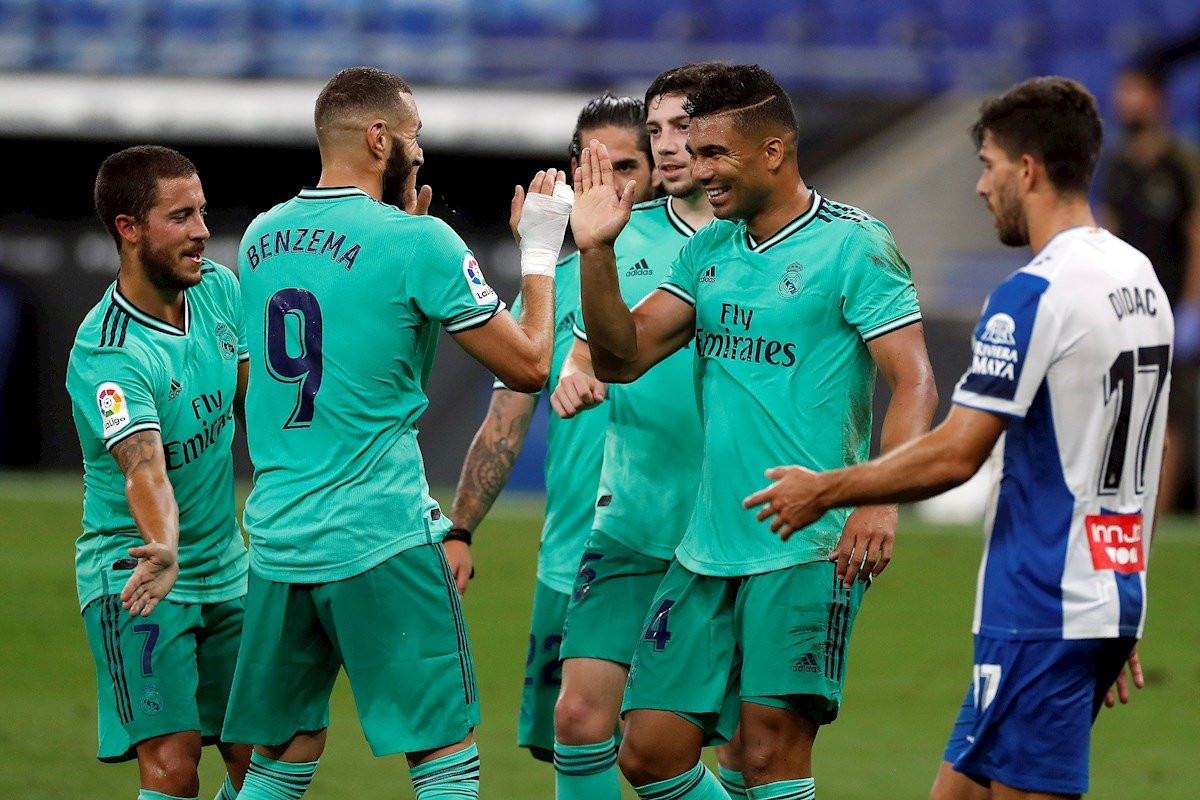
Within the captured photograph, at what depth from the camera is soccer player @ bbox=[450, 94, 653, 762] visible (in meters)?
5.67

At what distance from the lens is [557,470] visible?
5.79 meters

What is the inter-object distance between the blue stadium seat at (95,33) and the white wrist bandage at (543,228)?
1440 cm

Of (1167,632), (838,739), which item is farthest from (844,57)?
(838,739)

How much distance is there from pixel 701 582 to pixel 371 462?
977 millimetres

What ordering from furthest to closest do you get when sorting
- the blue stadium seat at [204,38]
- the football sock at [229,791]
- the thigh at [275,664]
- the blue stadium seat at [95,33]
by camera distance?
the blue stadium seat at [95,33]
the blue stadium seat at [204,38]
the football sock at [229,791]
the thigh at [275,664]

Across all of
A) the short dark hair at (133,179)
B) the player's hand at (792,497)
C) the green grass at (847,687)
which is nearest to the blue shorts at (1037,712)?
the player's hand at (792,497)

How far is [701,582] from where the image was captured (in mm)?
4754

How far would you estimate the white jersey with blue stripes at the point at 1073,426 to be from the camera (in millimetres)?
3715

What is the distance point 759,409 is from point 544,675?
1437 mm

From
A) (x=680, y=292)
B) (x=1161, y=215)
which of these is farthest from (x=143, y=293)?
(x=1161, y=215)

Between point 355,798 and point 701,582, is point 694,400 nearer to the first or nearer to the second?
point 701,582

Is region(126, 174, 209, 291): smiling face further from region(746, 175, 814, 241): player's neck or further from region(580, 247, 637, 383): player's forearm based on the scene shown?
region(746, 175, 814, 241): player's neck

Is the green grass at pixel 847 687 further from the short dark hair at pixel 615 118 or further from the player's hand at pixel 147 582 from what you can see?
the short dark hair at pixel 615 118

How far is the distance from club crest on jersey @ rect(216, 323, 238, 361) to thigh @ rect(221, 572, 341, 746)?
0.84 meters
